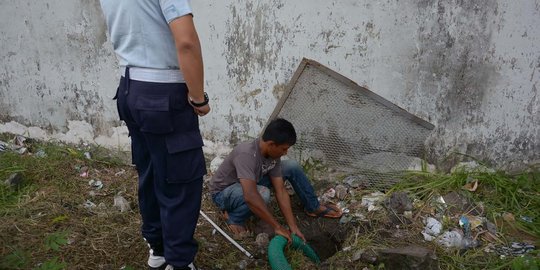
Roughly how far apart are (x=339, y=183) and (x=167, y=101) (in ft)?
6.84

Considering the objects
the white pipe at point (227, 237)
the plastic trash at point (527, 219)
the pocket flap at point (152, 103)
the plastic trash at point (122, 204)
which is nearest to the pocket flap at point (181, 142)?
the pocket flap at point (152, 103)

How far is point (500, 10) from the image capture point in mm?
3488

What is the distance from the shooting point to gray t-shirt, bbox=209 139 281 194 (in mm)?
3299

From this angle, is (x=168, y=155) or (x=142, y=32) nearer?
(x=142, y=32)

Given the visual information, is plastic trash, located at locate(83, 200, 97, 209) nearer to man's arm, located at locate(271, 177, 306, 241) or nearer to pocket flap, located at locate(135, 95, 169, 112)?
man's arm, located at locate(271, 177, 306, 241)

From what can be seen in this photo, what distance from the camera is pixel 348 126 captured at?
397 cm

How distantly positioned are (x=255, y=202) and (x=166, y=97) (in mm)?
1180

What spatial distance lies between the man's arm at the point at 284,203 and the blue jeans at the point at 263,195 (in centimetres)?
7

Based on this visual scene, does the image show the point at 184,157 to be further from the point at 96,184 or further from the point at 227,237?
the point at 96,184

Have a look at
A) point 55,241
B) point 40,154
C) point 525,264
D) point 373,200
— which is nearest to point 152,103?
point 55,241

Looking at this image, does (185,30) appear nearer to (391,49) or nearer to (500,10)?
(391,49)

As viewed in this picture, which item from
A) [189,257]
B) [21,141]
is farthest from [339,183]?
[21,141]

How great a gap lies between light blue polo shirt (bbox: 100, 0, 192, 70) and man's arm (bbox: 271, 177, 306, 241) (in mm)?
1475

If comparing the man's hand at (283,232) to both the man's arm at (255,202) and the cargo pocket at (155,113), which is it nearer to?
the man's arm at (255,202)
